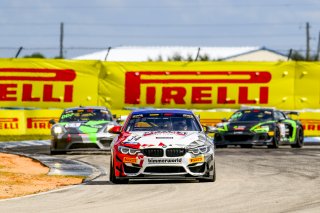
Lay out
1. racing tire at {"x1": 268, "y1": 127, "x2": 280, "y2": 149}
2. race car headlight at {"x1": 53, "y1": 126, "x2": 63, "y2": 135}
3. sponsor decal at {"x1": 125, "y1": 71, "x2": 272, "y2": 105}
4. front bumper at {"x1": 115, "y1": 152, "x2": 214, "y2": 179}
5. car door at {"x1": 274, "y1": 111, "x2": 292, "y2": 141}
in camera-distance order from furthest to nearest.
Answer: sponsor decal at {"x1": 125, "y1": 71, "x2": 272, "y2": 105}, car door at {"x1": 274, "y1": 111, "x2": 292, "y2": 141}, racing tire at {"x1": 268, "y1": 127, "x2": 280, "y2": 149}, race car headlight at {"x1": 53, "y1": 126, "x2": 63, "y2": 135}, front bumper at {"x1": 115, "y1": 152, "x2": 214, "y2": 179}

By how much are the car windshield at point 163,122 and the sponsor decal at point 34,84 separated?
20178mm

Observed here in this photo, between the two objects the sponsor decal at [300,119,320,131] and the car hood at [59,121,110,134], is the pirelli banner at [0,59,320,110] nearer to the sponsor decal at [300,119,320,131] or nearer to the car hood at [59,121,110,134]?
the sponsor decal at [300,119,320,131]

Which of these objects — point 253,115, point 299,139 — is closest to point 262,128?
point 253,115

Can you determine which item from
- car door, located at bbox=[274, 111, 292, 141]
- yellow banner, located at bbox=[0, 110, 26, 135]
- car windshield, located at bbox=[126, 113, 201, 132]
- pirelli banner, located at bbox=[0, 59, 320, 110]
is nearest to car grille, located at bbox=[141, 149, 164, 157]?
car windshield, located at bbox=[126, 113, 201, 132]

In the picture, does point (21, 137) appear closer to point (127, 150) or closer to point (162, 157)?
point (127, 150)

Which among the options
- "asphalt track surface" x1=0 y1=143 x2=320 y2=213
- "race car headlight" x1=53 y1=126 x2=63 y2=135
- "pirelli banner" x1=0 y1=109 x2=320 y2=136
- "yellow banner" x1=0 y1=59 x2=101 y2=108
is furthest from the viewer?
"yellow banner" x1=0 y1=59 x2=101 y2=108

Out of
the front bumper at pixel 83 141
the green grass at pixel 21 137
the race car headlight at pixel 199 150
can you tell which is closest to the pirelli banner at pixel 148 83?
the green grass at pixel 21 137

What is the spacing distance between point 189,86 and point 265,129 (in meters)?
9.75

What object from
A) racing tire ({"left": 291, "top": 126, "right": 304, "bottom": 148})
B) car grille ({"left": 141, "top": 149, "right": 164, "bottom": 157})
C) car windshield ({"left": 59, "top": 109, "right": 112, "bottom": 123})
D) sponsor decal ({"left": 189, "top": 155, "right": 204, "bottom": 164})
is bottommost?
racing tire ({"left": 291, "top": 126, "right": 304, "bottom": 148})

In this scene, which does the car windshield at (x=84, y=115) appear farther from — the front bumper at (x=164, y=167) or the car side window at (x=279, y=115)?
the front bumper at (x=164, y=167)

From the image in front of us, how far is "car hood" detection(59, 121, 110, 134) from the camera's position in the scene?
24.4 m

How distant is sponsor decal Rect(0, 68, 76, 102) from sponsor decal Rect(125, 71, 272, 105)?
2.32m

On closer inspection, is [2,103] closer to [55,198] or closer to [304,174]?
[304,174]

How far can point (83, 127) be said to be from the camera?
24.5 m
